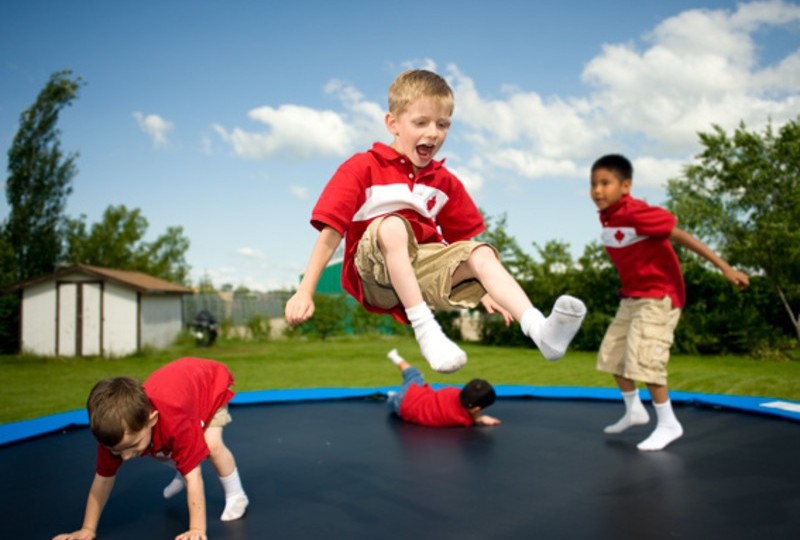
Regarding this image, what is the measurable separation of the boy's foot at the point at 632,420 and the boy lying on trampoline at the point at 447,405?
25.0 inches

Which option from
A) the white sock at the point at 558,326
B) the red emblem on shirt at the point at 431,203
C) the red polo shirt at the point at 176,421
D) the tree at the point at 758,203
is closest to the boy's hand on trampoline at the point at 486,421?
the red polo shirt at the point at 176,421

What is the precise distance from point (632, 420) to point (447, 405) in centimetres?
97

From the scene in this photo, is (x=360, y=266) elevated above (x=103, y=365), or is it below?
above

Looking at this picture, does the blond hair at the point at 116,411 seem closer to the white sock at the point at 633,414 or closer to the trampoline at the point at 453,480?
the trampoline at the point at 453,480

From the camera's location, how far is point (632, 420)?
3.18m

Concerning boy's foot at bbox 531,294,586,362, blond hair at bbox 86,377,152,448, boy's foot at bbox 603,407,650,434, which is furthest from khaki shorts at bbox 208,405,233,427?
boy's foot at bbox 603,407,650,434

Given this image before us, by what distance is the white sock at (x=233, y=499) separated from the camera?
2.07m

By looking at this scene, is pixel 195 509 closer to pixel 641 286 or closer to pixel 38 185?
pixel 641 286

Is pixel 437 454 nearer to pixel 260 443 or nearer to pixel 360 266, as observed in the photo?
pixel 260 443

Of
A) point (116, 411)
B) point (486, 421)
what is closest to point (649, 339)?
point (486, 421)

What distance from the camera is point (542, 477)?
8.13ft

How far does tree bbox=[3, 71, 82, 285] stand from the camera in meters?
11.8

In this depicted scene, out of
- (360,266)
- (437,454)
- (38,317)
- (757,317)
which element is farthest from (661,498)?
(38,317)

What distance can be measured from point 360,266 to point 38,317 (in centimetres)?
891
